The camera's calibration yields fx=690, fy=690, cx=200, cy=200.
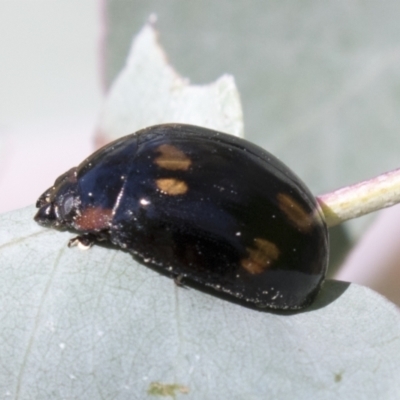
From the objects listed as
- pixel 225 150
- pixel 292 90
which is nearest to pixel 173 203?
pixel 225 150

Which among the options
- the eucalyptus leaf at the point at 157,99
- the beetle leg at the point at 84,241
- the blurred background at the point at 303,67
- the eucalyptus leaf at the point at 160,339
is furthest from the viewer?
the blurred background at the point at 303,67

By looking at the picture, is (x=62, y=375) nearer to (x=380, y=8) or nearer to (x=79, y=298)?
(x=79, y=298)

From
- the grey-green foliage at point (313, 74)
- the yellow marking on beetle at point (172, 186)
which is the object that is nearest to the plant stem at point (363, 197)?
the yellow marking on beetle at point (172, 186)

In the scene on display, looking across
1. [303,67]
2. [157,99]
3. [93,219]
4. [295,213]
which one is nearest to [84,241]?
[93,219]

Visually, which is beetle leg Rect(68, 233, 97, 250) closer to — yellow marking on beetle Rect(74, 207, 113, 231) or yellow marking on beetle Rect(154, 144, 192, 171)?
yellow marking on beetle Rect(74, 207, 113, 231)

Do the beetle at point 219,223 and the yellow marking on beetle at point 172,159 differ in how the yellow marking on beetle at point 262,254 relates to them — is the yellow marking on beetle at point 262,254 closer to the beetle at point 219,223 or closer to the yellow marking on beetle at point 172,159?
the beetle at point 219,223

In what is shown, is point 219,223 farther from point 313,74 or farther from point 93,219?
point 313,74

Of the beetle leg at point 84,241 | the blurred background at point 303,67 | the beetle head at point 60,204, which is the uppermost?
the blurred background at point 303,67

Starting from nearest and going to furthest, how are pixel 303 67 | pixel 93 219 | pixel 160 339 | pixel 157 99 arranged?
pixel 160 339 < pixel 93 219 < pixel 157 99 < pixel 303 67
